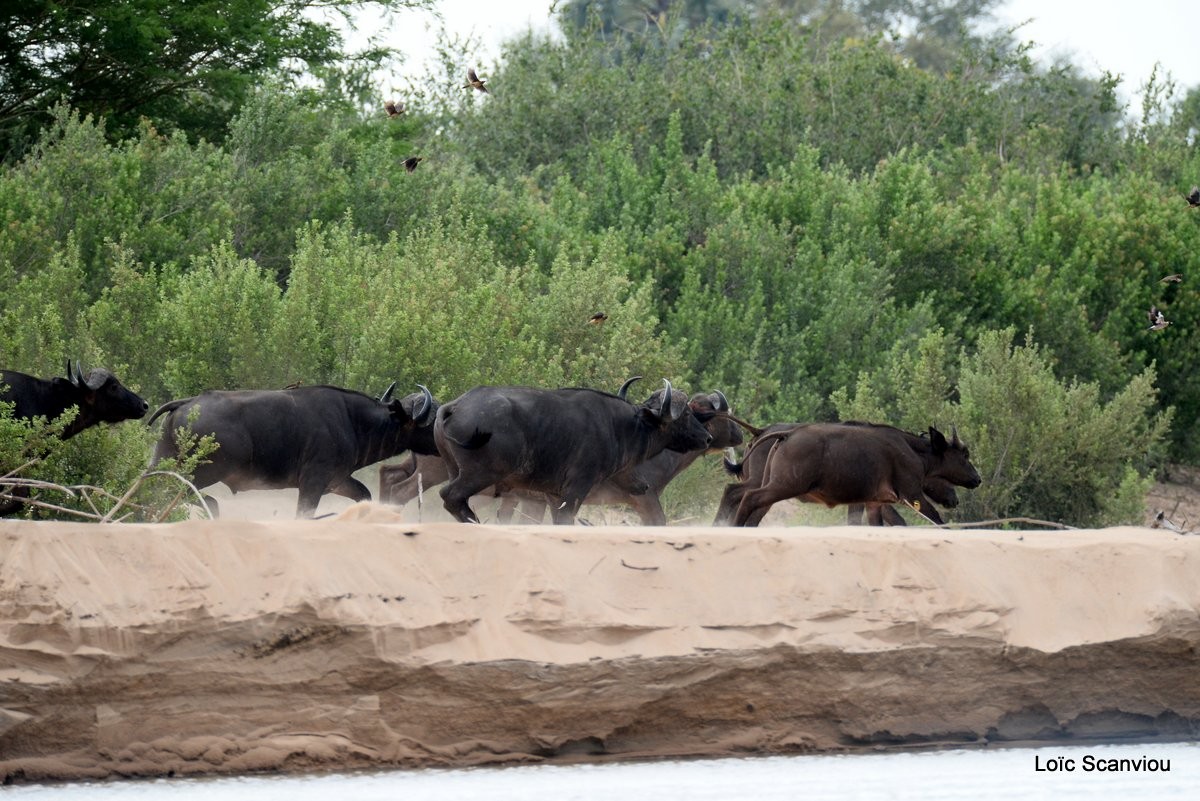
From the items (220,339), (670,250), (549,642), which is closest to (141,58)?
(670,250)

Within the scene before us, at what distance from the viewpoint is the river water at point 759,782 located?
7859mm

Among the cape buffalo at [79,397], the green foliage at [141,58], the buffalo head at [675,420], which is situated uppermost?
the green foliage at [141,58]

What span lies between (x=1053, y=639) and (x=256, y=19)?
22464 millimetres

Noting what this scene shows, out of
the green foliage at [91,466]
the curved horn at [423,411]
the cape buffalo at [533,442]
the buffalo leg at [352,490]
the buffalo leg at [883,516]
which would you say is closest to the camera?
the green foliage at [91,466]

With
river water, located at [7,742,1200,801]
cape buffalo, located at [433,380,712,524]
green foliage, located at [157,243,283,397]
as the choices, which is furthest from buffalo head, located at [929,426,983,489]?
green foliage, located at [157,243,283,397]

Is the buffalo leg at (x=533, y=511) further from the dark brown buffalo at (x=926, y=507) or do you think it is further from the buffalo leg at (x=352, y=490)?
the dark brown buffalo at (x=926, y=507)

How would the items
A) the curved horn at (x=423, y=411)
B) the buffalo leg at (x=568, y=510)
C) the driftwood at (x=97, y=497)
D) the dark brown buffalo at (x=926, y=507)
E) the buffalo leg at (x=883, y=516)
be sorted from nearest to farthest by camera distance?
the driftwood at (x=97, y=497)
the buffalo leg at (x=568, y=510)
the curved horn at (x=423, y=411)
the dark brown buffalo at (x=926, y=507)
the buffalo leg at (x=883, y=516)

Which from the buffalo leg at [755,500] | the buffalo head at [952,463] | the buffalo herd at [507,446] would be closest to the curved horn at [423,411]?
the buffalo herd at [507,446]

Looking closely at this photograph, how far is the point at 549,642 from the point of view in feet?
27.1

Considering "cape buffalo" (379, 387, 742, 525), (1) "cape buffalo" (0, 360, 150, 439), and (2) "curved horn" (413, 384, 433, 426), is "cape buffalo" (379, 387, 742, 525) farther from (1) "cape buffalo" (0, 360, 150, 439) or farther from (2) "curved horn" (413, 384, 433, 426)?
(1) "cape buffalo" (0, 360, 150, 439)

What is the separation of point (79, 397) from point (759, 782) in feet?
22.4

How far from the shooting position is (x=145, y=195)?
23125 millimetres

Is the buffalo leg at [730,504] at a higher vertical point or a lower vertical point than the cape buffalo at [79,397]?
lower

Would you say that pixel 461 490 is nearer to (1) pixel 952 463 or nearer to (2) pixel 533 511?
(2) pixel 533 511
